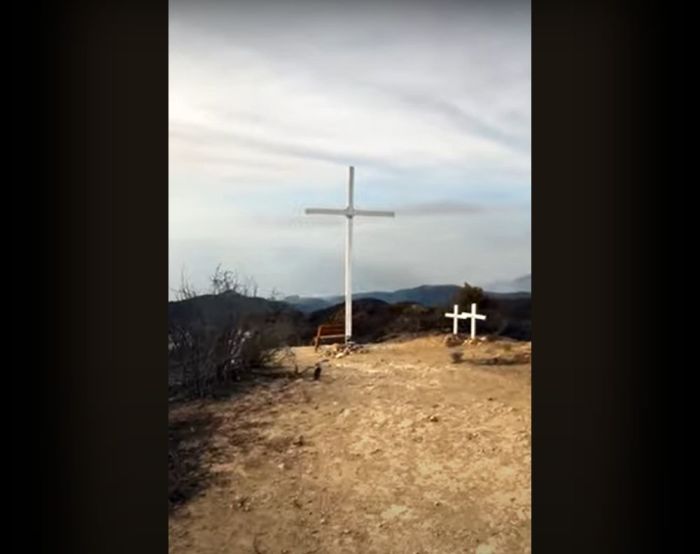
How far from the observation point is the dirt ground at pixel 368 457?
1.37 metres

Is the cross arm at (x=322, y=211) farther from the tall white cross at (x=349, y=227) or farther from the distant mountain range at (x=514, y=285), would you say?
the distant mountain range at (x=514, y=285)

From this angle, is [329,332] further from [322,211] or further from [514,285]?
[514,285]

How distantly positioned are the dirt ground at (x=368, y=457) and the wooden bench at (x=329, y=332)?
1.6 inches

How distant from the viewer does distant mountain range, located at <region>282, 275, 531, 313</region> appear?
4.78 ft

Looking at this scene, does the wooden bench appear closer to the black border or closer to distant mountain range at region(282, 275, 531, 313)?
distant mountain range at region(282, 275, 531, 313)

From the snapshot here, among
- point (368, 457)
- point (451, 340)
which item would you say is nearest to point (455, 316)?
point (451, 340)

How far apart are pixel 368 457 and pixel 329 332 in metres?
0.34

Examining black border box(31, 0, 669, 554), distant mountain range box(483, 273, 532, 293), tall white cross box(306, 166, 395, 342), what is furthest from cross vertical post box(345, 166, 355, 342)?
black border box(31, 0, 669, 554)

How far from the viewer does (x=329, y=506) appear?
4.57 ft
